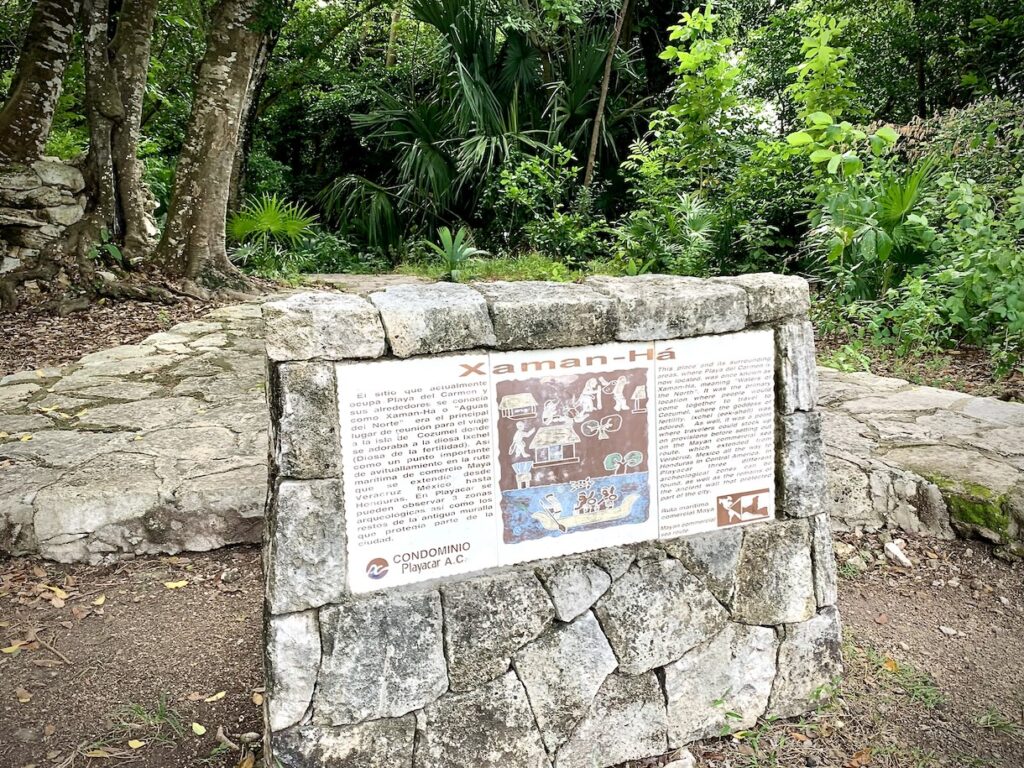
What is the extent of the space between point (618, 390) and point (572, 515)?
0.34m

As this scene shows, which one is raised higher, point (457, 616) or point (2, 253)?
point (2, 253)

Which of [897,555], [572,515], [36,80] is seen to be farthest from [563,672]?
[36,80]

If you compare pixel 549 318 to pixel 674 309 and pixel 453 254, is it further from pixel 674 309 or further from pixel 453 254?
pixel 453 254

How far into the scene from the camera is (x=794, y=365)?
89.3 inches

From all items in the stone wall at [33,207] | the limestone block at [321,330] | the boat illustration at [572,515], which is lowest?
the boat illustration at [572,515]

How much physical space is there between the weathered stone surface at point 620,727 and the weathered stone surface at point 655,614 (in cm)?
6

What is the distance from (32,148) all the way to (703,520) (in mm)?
6024

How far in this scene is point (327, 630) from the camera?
1.87 meters

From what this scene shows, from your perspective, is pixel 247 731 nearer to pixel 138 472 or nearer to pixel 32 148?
pixel 138 472

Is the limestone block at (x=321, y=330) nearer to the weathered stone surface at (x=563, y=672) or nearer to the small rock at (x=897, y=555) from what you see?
the weathered stone surface at (x=563, y=672)

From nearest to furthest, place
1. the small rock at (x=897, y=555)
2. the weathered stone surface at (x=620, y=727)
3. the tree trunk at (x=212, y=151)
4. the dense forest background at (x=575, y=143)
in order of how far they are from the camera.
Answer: the weathered stone surface at (x=620, y=727) → the small rock at (x=897, y=555) → the dense forest background at (x=575, y=143) → the tree trunk at (x=212, y=151)

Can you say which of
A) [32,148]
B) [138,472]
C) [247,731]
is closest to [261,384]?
[138,472]

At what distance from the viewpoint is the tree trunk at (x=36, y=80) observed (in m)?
5.91

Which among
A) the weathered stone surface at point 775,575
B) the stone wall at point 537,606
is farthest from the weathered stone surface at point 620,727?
the weathered stone surface at point 775,575
